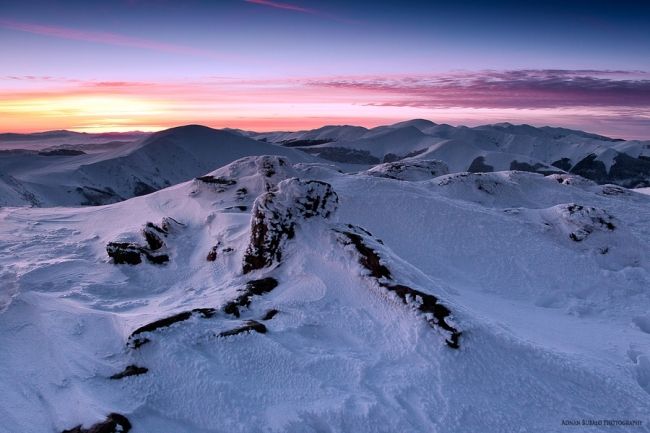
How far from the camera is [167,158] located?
136m

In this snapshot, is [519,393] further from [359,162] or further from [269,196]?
[359,162]

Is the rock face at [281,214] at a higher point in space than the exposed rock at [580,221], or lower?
higher

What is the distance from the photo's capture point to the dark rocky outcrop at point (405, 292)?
10.4m

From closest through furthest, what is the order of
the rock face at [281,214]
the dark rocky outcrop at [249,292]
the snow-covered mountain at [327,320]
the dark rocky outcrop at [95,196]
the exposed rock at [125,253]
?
the snow-covered mountain at [327,320] < the dark rocky outcrop at [249,292] < the rock face at [281,214] < the exposed rock at [125,253] < the dark rocky outcrop at [95,196]

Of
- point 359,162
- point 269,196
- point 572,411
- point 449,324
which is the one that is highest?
point 269,196

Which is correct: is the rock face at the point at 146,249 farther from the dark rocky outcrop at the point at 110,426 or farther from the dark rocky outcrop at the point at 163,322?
the dark rocky outcrop at the point at 110,426

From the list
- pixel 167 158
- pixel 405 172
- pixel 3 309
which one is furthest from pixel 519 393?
pixel 167 158

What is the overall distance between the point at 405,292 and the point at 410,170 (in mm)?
28472

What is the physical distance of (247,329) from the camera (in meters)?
10.3

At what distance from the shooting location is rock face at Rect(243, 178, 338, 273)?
14.6 metres

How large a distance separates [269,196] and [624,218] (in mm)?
19880

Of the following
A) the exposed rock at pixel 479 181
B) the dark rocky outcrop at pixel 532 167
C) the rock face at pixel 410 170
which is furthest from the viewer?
the dark rocky outcrop at pixel 532 167

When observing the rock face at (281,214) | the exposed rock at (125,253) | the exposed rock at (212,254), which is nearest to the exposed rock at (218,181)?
the exposed rock at (125,253)

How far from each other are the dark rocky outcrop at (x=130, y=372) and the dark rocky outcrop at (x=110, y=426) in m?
1.29
